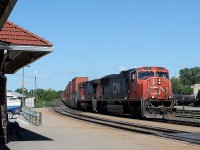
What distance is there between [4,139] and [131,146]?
413 centimetres

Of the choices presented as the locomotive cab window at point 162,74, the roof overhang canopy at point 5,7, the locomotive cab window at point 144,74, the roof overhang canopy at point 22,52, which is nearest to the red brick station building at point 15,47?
the roof overhang canopy at point 22,52

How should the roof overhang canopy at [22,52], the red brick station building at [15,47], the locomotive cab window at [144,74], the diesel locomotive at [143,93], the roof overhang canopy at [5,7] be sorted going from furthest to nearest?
the locomotive cab window at [144,74] → the diesel locomotive at [143,93] → the red brick station building at [15,47] → the roof overhang canopy at [22,52] → the roof overhang canopy at [5,7]

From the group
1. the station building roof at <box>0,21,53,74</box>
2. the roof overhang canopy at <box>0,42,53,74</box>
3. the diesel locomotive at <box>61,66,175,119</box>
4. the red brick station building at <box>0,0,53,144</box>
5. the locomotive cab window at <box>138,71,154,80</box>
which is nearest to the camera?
the roof overhang canopy at <box>0,42,53,74</box>

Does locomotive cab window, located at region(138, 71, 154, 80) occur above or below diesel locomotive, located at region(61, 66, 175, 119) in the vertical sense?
above

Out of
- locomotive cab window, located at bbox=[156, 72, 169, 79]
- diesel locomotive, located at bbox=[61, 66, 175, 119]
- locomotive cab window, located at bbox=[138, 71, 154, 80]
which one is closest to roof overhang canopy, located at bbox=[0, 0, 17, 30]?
diesel locomotive, located at bbox=[61, 66, 175, 119]

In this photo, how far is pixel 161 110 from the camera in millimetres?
30297

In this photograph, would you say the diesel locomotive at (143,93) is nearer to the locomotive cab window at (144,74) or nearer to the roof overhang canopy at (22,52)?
the locomotive cab window at (144,74)

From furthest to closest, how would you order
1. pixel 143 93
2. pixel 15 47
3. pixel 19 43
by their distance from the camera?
pixel 143 93
pixel 19 43
pixel 15 47

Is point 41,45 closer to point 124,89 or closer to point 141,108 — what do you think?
point 141,108

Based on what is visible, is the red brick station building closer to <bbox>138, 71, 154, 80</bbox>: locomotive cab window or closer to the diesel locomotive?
the diesel locomotive

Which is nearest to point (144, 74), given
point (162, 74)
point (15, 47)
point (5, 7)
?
point (162, 74)

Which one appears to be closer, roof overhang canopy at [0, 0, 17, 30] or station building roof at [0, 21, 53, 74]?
roof overhang canopy at [0, 0, 17, 30]

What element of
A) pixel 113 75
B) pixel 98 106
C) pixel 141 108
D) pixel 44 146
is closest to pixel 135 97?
pixel 141 108

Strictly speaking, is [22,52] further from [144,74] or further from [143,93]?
[144,74]
